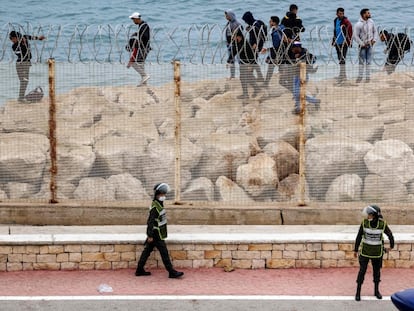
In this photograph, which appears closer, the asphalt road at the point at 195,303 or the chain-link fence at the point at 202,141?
the asphalt road at the point at 195,303

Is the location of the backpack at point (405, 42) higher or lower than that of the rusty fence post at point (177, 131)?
higher

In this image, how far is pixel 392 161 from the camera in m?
15.6

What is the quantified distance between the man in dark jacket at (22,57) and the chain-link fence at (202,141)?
0.35 ft

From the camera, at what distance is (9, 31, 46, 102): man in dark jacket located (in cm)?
1540

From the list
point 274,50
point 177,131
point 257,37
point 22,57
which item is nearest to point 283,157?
point 177,131

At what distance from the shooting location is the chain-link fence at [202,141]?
15438mm

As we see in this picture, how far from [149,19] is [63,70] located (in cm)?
3514

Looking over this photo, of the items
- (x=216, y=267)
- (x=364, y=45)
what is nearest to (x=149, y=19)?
(x=364, y=45)

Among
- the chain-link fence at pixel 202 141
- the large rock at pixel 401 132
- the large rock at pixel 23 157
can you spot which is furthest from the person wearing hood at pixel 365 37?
the large rock at pixel 23 157

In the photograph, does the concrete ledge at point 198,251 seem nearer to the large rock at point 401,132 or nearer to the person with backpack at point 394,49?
the large rock at point 401,132

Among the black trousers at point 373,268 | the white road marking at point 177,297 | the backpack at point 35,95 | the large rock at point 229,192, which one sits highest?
the backpack at point 35,95

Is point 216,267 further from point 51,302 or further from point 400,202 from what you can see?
point 400,202

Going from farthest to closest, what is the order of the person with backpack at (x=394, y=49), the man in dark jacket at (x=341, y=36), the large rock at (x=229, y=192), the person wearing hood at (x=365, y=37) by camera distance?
the man in dark jacket at (x=341, y=36) < the person wearing hood at (x=365, y=37) < the person with backpack at (x=394, y=49) < the large rock at (x=229, y=192)

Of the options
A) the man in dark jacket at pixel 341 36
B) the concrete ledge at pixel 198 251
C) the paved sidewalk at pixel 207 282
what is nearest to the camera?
the paved sidewalk at pixel 207 282
